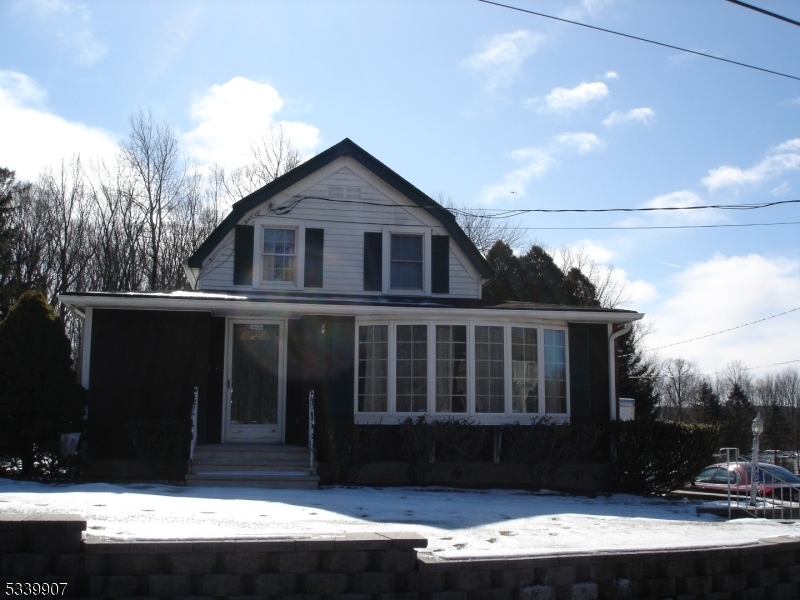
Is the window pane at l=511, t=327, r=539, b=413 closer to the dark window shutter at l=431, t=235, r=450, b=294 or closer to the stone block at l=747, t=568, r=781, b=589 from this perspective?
the dark window shutter at l=431, t=235, r=450, b=294

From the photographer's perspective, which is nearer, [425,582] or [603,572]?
[425,582]

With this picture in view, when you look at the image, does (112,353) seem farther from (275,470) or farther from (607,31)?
(607,31)

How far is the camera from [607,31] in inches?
399

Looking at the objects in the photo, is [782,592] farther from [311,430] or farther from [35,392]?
[35,392]

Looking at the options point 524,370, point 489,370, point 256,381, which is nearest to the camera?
point 489,370

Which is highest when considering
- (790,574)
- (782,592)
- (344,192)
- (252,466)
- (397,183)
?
(397,183)

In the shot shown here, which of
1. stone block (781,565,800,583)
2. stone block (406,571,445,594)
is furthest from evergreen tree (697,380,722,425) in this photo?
stone block (406,571,445,594)

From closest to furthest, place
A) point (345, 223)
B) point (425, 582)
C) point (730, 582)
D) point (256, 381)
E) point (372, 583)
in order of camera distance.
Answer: point (372, 583)
point (425, 582)
point (730, 582)
point (256, 381)
point (345, 223)

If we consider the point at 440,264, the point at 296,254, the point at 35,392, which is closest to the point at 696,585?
the point at 35,392

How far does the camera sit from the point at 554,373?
539 inches

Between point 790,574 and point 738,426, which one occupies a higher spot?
point 738,426

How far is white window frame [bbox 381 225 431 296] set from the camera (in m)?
15.9

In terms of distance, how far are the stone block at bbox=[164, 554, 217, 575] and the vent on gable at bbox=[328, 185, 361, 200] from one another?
1116 centimetres

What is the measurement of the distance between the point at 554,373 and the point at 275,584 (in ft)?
28.7
